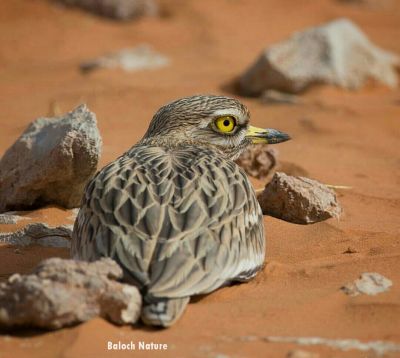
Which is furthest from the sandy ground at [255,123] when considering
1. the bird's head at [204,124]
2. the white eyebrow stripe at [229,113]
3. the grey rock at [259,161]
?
the white eyebrow stripe at [229,113]

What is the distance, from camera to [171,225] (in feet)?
13.8

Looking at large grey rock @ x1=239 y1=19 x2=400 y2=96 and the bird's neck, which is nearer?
the bird's neck

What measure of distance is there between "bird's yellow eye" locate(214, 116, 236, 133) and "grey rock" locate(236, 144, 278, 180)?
1.06m

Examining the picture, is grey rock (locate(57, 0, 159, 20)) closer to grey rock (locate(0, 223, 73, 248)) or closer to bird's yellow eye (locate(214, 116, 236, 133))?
bird's yellow eye (locate(214, 116, 236, 133))

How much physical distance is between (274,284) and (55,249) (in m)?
1.53

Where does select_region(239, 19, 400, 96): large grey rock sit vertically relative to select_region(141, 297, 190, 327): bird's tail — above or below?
above

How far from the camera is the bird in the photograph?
3980mm

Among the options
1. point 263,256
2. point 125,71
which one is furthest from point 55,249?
point 125,71

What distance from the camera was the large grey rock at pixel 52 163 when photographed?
19.0 feet

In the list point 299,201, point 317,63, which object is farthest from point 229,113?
point 317,63

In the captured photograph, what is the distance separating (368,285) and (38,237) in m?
2.16

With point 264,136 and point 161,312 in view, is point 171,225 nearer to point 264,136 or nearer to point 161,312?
point 161,312

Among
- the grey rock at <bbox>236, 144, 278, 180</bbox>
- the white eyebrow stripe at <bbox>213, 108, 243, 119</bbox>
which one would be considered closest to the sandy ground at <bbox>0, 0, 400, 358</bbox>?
the grey rock at <bbox>236, 144, 278, 180</bbox>

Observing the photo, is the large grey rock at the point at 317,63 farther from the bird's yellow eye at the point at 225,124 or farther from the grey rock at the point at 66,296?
the grey rock at the point at 66,296
